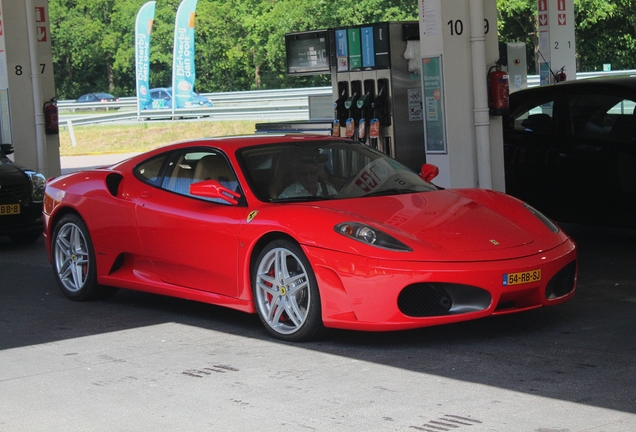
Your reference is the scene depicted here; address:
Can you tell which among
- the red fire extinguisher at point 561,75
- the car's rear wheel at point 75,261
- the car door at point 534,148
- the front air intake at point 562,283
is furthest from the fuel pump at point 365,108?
the front air intake at point 562,283

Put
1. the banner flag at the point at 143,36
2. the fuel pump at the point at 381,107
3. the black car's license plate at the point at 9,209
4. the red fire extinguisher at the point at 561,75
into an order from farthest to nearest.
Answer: the banner flag at the point at 143,36
the red fire extinguisher at the point at 561,75
the fuel pump at the point at 381,107
the black car's license plate at the point at 9,209

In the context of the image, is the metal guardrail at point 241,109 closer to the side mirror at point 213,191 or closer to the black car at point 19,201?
the black car at point 19,201

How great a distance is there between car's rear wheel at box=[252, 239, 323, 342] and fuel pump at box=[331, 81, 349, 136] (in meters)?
6.31

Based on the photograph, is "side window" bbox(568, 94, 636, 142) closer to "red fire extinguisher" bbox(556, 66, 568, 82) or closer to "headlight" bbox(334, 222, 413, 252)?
"headlight" bbox(334, 222, 413, 252)

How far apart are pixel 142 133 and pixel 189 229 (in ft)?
94.8

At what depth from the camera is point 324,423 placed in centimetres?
454

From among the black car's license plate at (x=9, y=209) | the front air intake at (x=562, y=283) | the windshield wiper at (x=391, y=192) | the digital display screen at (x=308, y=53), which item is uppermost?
the digital display screen at (x=308, y=53)

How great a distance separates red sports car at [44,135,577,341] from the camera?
19.1ft

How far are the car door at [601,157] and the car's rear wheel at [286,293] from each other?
167 inches

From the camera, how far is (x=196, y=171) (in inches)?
282

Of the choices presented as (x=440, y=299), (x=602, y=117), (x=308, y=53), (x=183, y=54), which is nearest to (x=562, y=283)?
(x=440, y=299)

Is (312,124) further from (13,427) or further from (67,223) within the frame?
(13,427)

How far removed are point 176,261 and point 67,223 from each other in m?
1.42

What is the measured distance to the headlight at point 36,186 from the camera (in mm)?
11240
